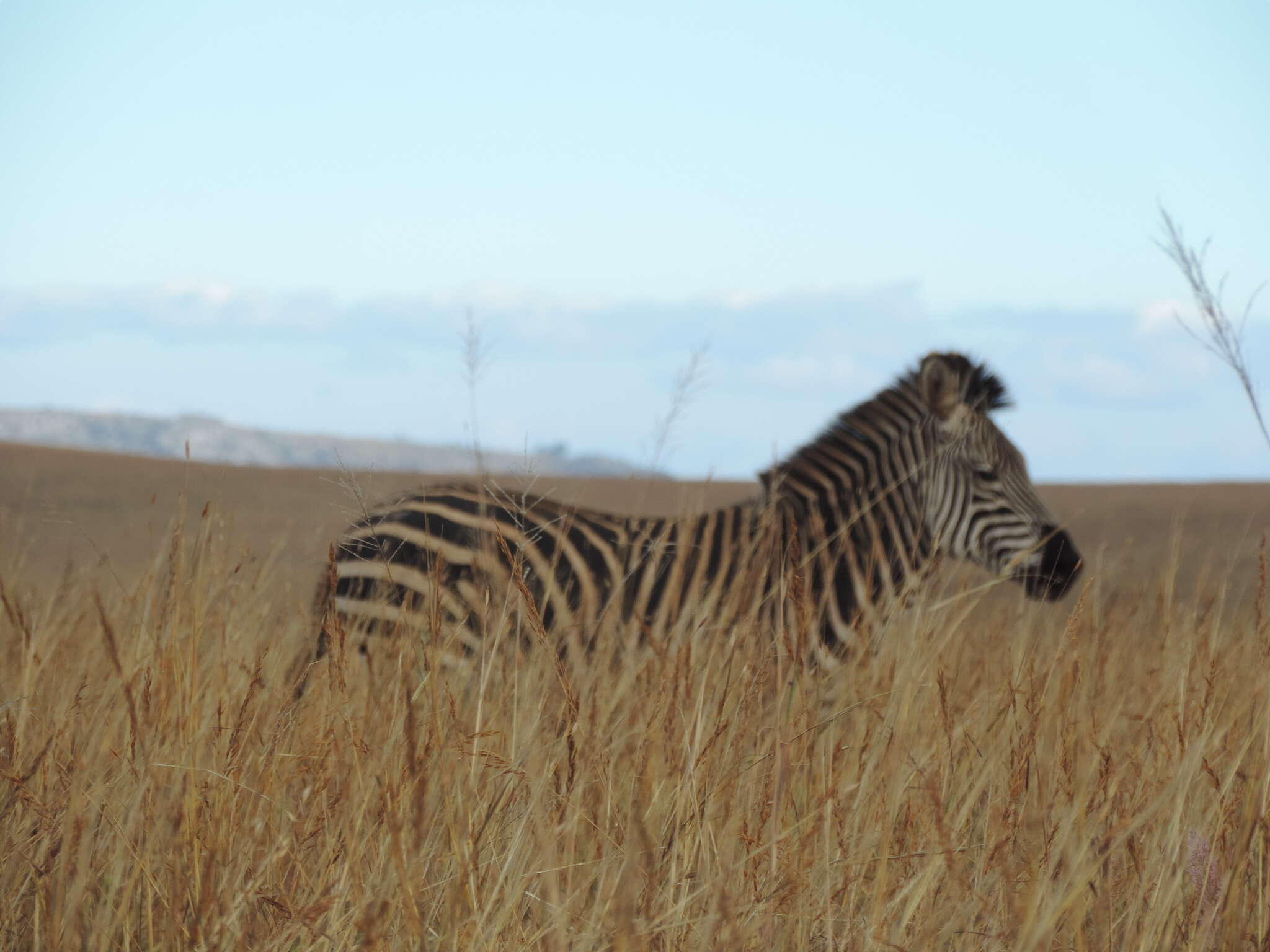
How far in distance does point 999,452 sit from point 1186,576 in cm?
852

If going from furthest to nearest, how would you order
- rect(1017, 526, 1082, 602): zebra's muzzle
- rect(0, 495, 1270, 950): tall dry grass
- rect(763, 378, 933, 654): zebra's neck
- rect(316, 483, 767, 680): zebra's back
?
rect(1017, 526, 1082, 602): zebra's muzzle < rect(763, 378, 933, 654): zebra's neck < rect(316, 483, 767, 680): zebra's back < rect(0, 495, 1270, 950): tall dry grass

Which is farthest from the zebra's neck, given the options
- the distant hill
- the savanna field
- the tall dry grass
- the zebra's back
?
the distant hill

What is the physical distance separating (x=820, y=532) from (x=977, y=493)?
5.27 feet

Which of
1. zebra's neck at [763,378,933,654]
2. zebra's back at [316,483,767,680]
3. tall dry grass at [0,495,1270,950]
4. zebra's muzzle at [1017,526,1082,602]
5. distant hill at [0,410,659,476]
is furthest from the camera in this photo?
distant hill at [0,410,659,476]

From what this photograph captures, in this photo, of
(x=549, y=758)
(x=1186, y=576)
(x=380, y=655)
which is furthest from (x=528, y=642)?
(x=1186, y=576)

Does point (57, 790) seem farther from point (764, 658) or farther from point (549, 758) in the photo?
point (764, 658)

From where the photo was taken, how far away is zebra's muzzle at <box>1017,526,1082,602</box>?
4203 mm

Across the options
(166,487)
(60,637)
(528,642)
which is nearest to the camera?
(60,637)

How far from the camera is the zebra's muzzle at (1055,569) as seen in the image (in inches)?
165

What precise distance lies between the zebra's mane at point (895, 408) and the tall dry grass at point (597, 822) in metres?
2.20

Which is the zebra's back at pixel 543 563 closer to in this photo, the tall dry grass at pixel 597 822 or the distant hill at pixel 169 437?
the tall dry grass at pixel 597 822

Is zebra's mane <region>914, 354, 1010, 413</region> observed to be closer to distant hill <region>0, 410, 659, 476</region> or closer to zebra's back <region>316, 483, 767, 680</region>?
zebra's back <region>316, 483, 767, 680</region>

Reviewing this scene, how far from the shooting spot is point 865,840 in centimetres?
Result: 162

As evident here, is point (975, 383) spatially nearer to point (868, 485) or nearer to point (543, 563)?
point (868, 485)
